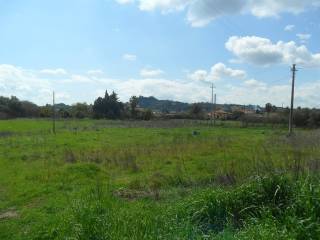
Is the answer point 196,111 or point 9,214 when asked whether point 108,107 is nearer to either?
point 196,111

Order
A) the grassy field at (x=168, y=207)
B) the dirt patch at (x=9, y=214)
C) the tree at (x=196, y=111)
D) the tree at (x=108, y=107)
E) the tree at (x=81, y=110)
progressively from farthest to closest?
the tree at (x=81, y=110)
the tree at (x=196, y=111)
the tree at (x=108, y=107)
the dirt patch at (x=9, y=214)
the grassy field at (x=168, y=207)

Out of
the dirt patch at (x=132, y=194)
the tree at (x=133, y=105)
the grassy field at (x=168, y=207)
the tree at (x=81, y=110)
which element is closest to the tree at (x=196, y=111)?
the tree at (x=133, y=105)

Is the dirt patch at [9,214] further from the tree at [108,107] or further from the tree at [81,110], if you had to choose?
the tree at [81,110]

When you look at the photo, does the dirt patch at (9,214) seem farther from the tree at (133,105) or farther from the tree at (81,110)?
the tree at (81,110)

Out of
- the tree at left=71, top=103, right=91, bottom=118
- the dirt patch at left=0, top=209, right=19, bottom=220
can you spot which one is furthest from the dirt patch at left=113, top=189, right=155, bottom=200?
the tree at left=71, top=103, right=91, bottom=118

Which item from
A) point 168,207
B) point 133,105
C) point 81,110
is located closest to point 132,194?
point 168,207

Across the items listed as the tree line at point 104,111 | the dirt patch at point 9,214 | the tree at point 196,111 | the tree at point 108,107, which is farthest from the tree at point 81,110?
the dirt patch at point 9,214

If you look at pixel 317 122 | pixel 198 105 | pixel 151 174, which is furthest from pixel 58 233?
pixel 198 105

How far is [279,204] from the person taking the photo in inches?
285

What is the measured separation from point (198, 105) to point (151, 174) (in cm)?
8652

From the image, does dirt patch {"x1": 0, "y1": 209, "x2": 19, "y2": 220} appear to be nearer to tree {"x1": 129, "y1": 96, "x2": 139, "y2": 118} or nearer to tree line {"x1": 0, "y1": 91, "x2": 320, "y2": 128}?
tree line {"x1": 0, "y1": 91, "x2": 320, "y2": 128}

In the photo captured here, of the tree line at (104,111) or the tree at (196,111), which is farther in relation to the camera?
the tree at (196,111)

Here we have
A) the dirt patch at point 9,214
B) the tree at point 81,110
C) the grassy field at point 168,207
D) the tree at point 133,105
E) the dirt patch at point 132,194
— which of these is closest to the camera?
the grassy field at point 168,207

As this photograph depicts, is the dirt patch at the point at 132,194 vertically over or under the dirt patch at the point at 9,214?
over
